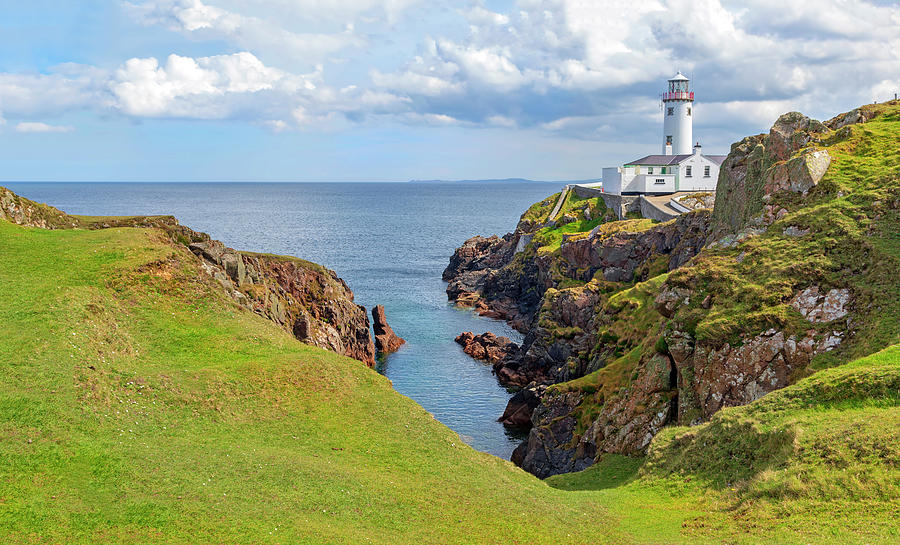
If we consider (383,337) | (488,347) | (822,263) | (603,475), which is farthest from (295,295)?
Result: (822,263)

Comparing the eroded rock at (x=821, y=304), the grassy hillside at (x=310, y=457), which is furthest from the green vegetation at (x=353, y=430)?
the eroded rock at (x=821, y=304)

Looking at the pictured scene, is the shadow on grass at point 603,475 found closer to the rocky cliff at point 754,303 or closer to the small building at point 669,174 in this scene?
the rocky cliff at point 754,303

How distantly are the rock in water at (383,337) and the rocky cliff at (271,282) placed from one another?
322 cm

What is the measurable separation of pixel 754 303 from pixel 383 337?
4955 cm

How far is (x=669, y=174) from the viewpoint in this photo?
351 feet

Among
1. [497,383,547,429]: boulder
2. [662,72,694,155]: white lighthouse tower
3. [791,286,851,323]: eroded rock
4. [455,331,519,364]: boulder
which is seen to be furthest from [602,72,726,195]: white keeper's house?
[791,286,851,323]: eroded rock

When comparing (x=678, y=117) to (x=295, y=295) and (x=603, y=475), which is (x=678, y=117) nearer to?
(x=295, y=295)

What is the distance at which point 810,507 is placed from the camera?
2125 cm

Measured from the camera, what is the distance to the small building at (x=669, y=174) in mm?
103500

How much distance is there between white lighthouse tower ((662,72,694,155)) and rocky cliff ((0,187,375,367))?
6750cm

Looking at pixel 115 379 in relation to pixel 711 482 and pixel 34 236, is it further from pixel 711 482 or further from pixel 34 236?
pixel 711 482

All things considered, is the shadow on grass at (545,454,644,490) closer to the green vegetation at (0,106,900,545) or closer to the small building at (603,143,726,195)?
the green vegetation at (0,106,900,545)

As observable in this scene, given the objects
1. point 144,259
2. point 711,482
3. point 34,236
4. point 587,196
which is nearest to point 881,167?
point 711,482

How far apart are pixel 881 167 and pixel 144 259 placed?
44803 mm
